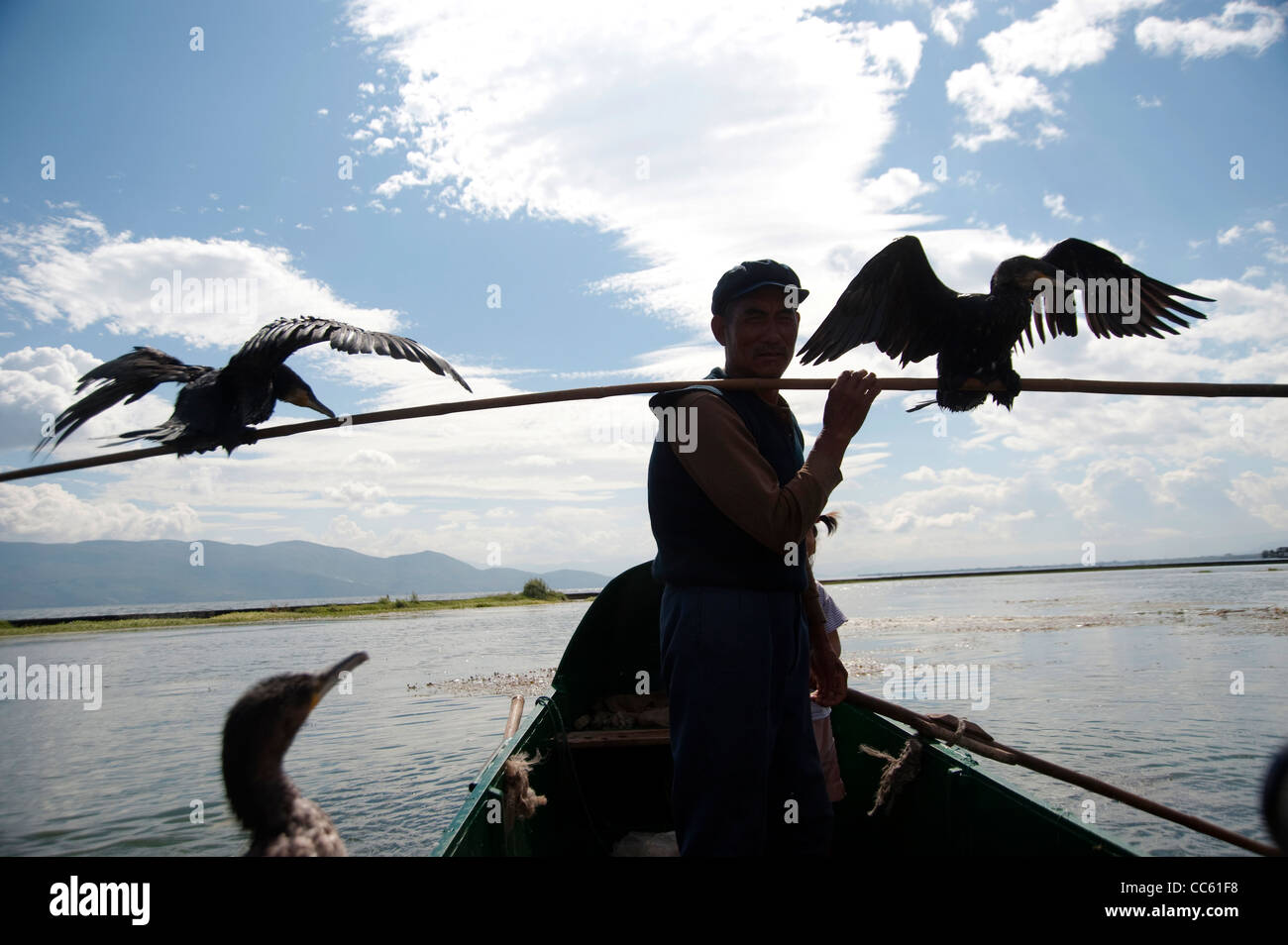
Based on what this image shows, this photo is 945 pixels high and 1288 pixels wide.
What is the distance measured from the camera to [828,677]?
107 inches

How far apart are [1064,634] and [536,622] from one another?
19686 millimetres

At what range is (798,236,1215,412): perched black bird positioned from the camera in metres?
2.90

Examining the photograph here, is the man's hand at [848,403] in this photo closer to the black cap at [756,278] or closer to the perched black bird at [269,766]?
the black cap at [756,278]

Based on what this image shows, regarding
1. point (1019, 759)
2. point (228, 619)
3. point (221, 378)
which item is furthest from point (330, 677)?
point (228, 619)

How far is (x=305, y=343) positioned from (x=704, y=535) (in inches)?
69.6

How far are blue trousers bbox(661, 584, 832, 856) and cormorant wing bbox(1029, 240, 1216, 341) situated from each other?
2.28 m

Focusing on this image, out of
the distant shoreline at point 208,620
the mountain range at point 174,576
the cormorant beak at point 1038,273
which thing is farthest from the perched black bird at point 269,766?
the mountain range at point 174,576

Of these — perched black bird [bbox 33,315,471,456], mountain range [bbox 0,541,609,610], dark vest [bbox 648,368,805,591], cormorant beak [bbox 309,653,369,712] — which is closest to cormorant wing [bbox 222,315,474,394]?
perched black bird [bbox 33,315,471,456]

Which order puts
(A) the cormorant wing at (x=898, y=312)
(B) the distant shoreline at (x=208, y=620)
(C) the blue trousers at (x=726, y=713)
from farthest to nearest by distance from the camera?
(B) the distant shoreline at (x=208, y=620) < (A) the cormorant wing at (x=898, y=312) < (C) the blue trousers at (x=726, y=713)

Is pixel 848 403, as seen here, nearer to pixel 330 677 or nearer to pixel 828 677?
pixel 828 677

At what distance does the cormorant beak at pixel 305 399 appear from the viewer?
306 centimetres

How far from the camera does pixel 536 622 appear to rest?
30.8 m
